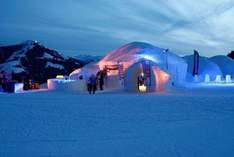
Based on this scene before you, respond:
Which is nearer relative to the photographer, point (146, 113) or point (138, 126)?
point (138, 126)

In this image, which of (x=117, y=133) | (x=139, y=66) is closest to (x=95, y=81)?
(x=139, y=66)

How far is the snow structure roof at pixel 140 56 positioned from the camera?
→ 99.5 ft

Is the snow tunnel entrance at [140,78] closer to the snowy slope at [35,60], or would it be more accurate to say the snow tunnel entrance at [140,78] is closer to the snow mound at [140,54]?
the snow mound at [140,54]

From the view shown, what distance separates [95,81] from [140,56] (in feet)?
27.5

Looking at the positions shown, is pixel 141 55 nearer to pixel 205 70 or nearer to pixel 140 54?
pixel 140 54

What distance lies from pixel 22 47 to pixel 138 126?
153 feet

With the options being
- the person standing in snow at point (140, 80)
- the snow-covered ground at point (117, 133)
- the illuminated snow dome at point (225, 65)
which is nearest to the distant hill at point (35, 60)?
the person standing in snow at point (140, 80)

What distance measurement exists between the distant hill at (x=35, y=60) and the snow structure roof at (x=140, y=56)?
1177cm

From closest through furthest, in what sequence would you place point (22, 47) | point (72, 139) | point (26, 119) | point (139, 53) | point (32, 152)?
point (32, 152) → point (72, 139) → point (26, 119) → point (139, 53) → point (22, 47)

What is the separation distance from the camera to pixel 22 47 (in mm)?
53406

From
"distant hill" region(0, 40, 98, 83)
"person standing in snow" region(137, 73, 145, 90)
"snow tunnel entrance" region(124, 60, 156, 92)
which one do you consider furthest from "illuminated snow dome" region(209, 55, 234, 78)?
"person standing in snow" region(137, 73, 145, 90)

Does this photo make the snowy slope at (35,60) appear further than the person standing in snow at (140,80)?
Yes

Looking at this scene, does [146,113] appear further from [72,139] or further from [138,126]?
[72,139]

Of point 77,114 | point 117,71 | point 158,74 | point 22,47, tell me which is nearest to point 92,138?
point 77,114
